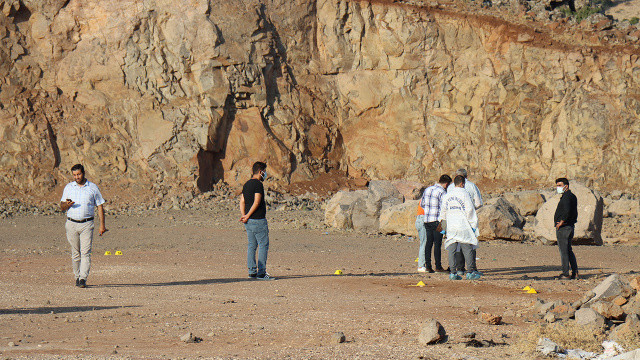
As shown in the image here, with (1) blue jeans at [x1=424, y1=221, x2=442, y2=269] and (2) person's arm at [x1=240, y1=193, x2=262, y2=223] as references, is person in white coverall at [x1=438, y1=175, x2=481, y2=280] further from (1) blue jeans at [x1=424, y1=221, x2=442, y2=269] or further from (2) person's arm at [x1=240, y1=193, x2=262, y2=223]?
(2) person's arm at [x1=240, y1=193, x2=262, y2=223]

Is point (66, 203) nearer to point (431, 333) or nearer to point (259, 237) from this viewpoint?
point (259, 237)

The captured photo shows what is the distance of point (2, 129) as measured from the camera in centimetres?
3005

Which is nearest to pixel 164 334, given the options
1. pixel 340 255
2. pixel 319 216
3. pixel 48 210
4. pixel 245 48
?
pixel 340 255

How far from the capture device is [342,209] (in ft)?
72.6

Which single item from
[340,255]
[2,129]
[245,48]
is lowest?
[340,255]

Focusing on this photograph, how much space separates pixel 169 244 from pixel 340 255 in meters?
5.12

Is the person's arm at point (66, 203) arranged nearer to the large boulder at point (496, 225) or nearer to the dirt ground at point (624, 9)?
the large boulder at point (496, 225)

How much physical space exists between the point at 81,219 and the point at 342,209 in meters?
12.0

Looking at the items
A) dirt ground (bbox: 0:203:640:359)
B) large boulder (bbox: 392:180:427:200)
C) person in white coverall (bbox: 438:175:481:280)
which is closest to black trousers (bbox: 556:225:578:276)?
dirt ground (bbox: 0:203:640:359)

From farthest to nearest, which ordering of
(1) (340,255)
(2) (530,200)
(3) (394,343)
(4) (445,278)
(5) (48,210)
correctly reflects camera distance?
(5) (48,210) → (2) (530,200) → (1) (340,255) → (4) (445,278) → (3) (394,343)

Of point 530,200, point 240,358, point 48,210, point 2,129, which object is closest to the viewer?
point 240,358

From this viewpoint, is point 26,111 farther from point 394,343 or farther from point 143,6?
point 394,343

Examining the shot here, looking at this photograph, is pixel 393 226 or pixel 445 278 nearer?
pixel 445 278

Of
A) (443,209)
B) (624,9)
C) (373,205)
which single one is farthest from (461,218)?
(624,9)
